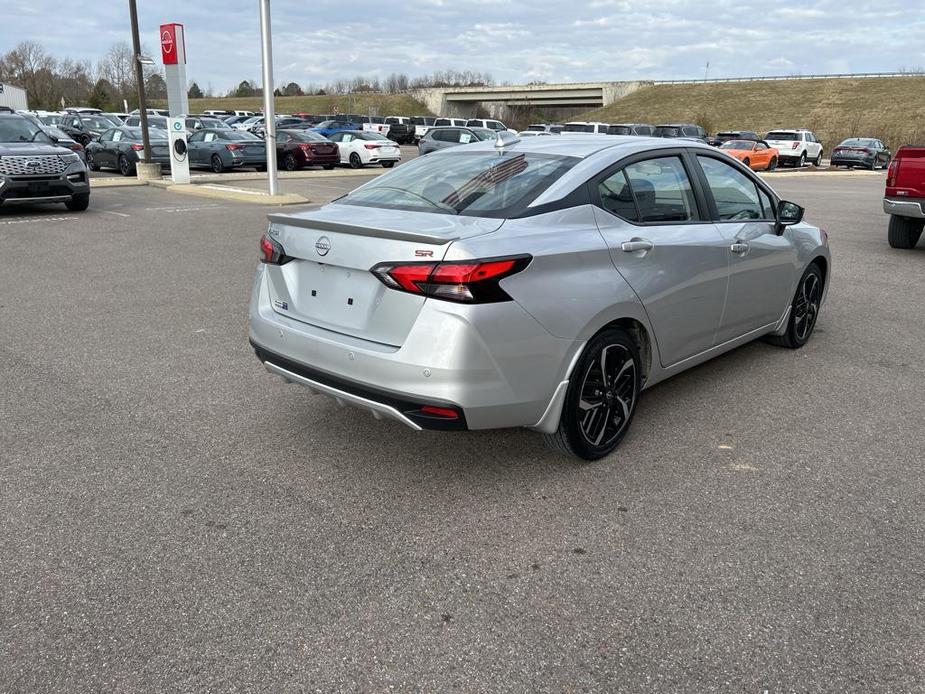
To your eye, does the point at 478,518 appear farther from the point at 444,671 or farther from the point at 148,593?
the point at 148,593

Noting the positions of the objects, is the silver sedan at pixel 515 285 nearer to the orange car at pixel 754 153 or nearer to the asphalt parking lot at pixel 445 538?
the asphalt parking lot at pixel 445 538

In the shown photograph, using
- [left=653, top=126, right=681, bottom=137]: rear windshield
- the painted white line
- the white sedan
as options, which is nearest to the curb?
the painted white line

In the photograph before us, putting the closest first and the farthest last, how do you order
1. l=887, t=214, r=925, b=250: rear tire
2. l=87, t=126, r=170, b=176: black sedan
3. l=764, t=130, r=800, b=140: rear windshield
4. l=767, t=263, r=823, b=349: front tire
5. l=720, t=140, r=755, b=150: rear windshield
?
1. l=767, t=263, r=823, b=349: front tire
2. l=887, t=214, r=925, b=250: rear tire
3. l=87, t=126, r=170, b=176: black sedan
4. l=720, t=140, r=755, b=150: rear windshield
5. l=764, t=130, r=800, b=140: rear windshield

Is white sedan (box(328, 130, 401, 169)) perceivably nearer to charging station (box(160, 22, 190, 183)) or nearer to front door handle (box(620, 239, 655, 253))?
charging station (box(160, 22, 190, 183))

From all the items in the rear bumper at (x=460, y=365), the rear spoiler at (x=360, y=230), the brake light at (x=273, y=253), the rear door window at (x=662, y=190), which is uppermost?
the rear door window at (x=662, y=190)

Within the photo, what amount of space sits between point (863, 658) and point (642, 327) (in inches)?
75.8

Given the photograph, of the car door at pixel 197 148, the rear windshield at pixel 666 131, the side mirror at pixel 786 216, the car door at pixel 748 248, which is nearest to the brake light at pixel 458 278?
the car door at pixel 748 248

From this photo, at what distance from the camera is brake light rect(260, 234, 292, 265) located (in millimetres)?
3861

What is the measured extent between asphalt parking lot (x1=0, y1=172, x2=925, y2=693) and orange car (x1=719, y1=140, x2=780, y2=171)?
2981 cm

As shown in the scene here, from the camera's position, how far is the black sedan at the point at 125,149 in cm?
2289

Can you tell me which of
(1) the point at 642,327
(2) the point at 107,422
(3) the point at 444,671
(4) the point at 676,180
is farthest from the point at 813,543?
(2) the point at 107,422

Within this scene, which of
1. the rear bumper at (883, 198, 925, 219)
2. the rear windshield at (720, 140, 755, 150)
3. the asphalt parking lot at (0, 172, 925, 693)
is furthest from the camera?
the rear windshield at (720, 140, 755, 150)

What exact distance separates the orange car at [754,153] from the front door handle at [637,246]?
103ft

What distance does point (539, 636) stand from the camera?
262 centimetres
